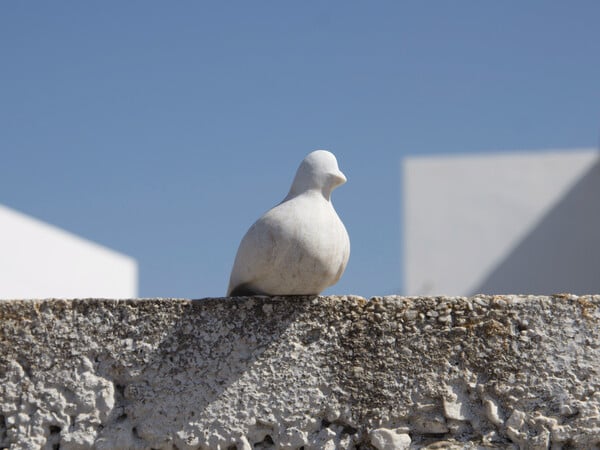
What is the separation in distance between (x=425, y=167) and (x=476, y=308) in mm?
10835

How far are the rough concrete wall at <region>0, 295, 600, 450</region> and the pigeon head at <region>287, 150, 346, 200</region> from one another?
1.31 ft

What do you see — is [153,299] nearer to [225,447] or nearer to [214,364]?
[214,364]

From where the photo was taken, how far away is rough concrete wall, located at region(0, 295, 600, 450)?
11.0ft

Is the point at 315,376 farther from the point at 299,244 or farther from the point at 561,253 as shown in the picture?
the point at 561,253

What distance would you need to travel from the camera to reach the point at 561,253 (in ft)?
44.3

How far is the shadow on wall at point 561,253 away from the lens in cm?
1338

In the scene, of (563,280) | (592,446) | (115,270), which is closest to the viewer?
(592,446)

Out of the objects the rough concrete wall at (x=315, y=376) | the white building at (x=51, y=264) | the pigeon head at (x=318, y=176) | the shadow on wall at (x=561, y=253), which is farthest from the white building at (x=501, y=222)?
the pigeon head at (x=318, y=176)

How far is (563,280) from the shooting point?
13445mm

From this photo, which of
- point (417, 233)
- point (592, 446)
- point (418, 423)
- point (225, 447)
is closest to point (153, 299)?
point (225, 447)

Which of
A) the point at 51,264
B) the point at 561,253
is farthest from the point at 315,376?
the point at 51,264

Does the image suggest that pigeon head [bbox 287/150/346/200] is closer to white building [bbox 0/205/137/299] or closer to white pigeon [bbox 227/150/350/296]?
white pigeon [bbox 227/150/350/296]

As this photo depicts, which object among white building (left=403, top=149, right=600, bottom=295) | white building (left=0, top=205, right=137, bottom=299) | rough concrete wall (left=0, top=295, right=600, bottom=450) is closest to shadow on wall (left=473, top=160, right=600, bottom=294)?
white building (left=403, top=149, right=600, bottom=295)

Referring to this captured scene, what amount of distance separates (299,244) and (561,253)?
10.9m
